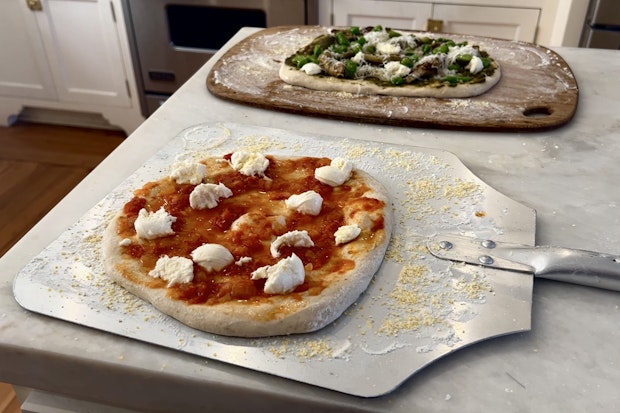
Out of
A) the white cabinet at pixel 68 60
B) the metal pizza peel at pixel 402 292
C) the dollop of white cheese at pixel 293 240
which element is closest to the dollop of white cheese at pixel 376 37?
the metal pizza peel at pixel 402 292

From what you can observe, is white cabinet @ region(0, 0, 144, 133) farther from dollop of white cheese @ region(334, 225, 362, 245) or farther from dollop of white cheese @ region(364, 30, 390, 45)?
dollop of white cheese @ region(334, 225, 362, 245)

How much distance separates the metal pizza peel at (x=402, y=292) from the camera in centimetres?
74

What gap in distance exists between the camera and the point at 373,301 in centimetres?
83

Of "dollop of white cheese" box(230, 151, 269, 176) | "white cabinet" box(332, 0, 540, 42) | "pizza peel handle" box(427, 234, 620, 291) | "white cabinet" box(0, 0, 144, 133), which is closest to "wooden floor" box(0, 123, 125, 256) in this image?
"white cabinet" box(0, 0, 144, 133)

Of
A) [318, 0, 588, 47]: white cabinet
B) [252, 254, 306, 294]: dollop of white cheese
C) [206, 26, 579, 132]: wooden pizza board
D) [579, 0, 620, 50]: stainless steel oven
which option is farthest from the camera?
[318, 0, 588, 47]: white cabinet

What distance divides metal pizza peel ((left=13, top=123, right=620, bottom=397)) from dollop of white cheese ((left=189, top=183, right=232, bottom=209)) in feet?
0.46

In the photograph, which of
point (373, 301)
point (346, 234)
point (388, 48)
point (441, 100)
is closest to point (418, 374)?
point (373, 301)

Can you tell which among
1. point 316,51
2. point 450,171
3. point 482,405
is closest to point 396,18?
point 316,51

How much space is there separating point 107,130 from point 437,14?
1848 mm

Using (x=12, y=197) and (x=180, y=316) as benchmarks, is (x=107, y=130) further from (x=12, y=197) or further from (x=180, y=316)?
(x=180, y=316)

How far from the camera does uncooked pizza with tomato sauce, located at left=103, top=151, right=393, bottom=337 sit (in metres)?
0.80

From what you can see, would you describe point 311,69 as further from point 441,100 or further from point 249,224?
point 249,224

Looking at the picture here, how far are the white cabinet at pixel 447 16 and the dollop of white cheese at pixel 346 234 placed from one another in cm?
167

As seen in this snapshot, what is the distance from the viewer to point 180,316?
792 millimetres
